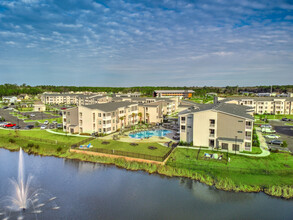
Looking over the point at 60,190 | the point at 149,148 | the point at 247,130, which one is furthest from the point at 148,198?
the point at 247,130

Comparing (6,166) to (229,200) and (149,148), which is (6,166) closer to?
(149,148)

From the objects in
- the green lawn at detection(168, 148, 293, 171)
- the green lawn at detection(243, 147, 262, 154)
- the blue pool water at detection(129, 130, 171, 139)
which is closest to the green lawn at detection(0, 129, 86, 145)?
the blue pool water at detection(129, 130, 171, 139)

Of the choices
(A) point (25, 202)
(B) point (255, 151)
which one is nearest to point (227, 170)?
(B) point (255, 151)

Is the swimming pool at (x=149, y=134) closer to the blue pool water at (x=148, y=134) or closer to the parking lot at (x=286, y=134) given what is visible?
the blue pool water at (x=148, y=134)

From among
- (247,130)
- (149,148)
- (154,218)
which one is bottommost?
(154,218)

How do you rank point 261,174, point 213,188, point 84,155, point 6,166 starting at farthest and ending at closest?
point 84,155, point 6,166, point 261,174, point 213,188

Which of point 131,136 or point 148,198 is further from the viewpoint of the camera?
point 131,136

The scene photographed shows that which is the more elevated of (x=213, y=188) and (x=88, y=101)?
(x=88, y=101)

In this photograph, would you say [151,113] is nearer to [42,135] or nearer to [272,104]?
[42,135]
